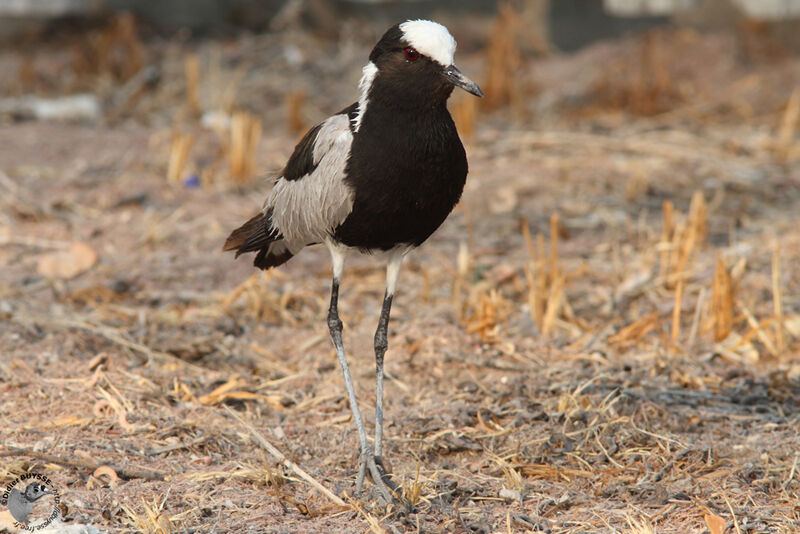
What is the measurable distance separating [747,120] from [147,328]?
6079 millimetres

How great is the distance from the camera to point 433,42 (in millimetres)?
3289

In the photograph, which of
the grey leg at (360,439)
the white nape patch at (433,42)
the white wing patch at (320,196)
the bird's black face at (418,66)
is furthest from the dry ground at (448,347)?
the white nape patch at (433,42)

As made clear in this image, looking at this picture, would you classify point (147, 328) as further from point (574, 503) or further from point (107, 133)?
point (107, 133)

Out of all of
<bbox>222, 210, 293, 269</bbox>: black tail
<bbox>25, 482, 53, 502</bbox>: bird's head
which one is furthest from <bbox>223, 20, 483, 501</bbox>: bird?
<bbox>25, 482, 53, 502</bbox>: bird's head

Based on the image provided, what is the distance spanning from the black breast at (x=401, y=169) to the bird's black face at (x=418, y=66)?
0.19ft

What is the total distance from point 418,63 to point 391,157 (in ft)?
1.12

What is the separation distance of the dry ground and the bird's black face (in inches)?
51.7

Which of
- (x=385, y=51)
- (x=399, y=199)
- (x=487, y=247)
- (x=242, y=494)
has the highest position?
(x=385, y=51)

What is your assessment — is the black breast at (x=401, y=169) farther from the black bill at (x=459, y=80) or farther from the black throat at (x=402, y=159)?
the black bill at (x=459, y=80)

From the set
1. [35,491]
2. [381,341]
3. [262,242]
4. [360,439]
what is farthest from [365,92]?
[35,491]

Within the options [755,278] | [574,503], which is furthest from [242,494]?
[755,278]

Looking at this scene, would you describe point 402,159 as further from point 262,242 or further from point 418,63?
point 262,242

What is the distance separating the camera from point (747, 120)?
870 cm

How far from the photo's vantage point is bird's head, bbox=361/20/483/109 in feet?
10.8
